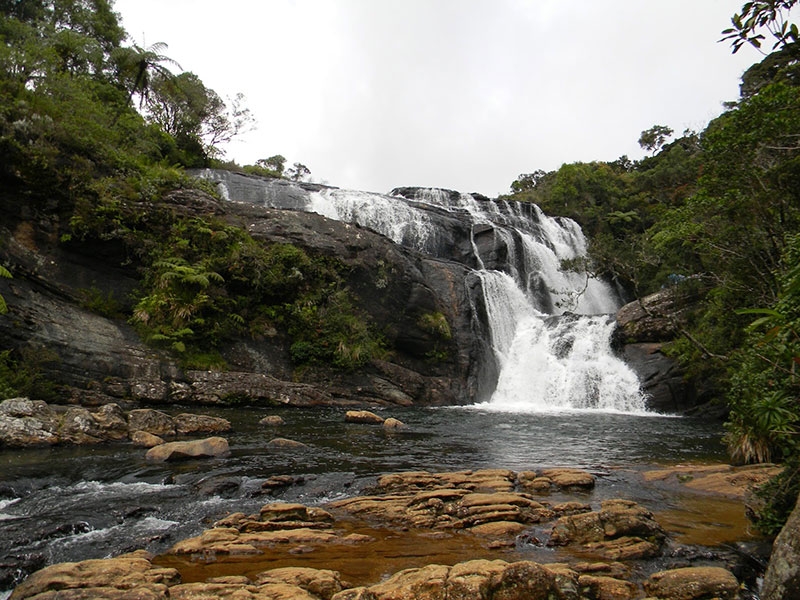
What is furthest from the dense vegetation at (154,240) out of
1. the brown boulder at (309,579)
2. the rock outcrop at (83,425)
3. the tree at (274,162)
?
the tree at (274,162)

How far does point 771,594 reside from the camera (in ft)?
11.9

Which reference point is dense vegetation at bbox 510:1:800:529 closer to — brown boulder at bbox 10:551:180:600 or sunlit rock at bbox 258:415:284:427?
brown boulder at bbox 10:551:180:600

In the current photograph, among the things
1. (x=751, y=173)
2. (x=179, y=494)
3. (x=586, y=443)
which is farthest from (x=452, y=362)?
(x=179, y=494)

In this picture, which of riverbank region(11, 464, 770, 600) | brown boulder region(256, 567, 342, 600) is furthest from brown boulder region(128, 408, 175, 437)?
brown boulder region(256, 567, 342, 600)

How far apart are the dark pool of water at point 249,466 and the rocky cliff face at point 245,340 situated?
2.29 metres

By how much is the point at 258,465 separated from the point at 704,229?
539 inches

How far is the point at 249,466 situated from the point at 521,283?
933 inches

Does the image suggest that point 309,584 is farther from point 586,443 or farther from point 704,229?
point 704,229

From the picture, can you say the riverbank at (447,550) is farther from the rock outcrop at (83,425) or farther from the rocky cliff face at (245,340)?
the rocky cliff face at (245,340)

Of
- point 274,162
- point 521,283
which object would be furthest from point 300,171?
point 521,283

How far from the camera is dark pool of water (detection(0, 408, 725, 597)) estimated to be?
5.55m

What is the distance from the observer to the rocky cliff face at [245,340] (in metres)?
13.2

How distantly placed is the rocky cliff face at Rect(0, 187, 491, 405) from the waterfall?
2358 millimetres

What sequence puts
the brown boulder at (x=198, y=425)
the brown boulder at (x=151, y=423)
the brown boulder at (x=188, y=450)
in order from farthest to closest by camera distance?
the brown boulder at (x=198, y=425) < the brown boulder at (x=151, y=423) < the brown boulder at (x=188, y=450)
